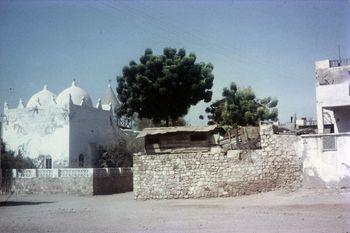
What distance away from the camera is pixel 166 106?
114ft

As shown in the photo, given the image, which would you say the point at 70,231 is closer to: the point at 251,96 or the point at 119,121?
the point at 251,96

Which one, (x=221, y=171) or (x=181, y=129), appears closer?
(x=221, y=171)

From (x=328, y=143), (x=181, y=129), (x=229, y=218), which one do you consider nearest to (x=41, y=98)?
(x=181, y=129)

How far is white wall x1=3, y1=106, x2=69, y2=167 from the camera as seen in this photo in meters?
35.3

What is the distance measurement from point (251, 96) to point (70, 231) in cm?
2638

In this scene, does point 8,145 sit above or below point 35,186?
above

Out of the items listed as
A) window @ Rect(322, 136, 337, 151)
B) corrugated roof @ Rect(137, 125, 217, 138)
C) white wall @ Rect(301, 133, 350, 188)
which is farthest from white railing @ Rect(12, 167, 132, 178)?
window @ Rect(322, 136, 337, 151)

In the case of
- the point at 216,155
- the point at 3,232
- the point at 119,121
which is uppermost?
the point at 119,121

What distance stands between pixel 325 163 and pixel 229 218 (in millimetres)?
8326

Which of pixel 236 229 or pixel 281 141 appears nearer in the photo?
pixel 236 229

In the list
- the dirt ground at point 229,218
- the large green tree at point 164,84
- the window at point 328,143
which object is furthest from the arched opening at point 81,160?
the window at point 328,143

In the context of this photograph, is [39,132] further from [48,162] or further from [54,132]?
[48,162]

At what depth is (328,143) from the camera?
68.5ft

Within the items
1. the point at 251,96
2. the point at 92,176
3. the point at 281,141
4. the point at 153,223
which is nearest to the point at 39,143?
the point at 92,176
